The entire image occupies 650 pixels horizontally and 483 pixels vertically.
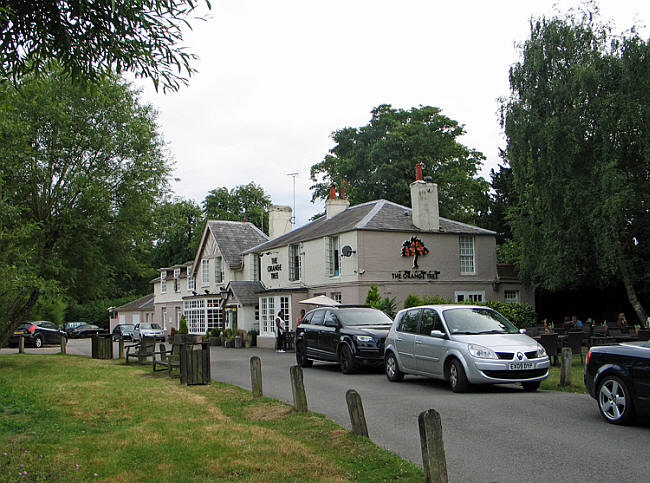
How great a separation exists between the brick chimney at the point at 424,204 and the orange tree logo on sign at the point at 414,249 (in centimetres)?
79

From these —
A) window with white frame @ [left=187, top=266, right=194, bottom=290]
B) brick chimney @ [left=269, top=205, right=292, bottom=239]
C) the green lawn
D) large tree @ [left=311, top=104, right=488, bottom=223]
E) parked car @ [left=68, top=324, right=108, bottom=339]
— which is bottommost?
parked car @ [left=68, top=324, right=108, bottom=339]

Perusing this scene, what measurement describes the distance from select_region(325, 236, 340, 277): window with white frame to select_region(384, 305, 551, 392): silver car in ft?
52.1

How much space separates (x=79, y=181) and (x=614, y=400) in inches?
724

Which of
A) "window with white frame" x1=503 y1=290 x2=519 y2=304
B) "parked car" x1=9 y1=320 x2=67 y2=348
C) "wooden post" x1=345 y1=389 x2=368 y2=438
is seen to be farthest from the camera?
"parked car" x1=9 y1=320 x2=67 y2=348

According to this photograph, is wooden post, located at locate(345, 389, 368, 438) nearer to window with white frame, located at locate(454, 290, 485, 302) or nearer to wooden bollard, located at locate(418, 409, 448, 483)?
wooden bollard, located at locate(418, 409, 448, 483)

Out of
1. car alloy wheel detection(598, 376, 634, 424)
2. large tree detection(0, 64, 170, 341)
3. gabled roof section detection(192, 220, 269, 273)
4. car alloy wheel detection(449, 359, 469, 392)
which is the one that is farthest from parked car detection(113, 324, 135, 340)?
car alloy wheel detection(598, 376, 634, 424)

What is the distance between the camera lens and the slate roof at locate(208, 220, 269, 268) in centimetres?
4341

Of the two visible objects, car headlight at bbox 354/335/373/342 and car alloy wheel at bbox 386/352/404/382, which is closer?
car alloy wheel at bbox 386/352/404/382

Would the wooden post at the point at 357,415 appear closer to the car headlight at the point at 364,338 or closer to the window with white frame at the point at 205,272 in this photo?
the car headlight at the point at 364,338

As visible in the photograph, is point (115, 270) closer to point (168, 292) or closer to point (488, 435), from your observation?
point (488, 435)

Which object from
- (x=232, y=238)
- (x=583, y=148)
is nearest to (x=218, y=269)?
(x=232, y=238)

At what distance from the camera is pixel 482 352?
12.6m

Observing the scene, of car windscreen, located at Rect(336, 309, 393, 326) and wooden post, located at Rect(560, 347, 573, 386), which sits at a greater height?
car windscreen, located at Rect(336, 309, 393, 326)

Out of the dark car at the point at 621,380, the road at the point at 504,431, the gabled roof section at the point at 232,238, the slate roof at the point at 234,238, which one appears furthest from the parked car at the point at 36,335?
the dark car at the point at 621,380
